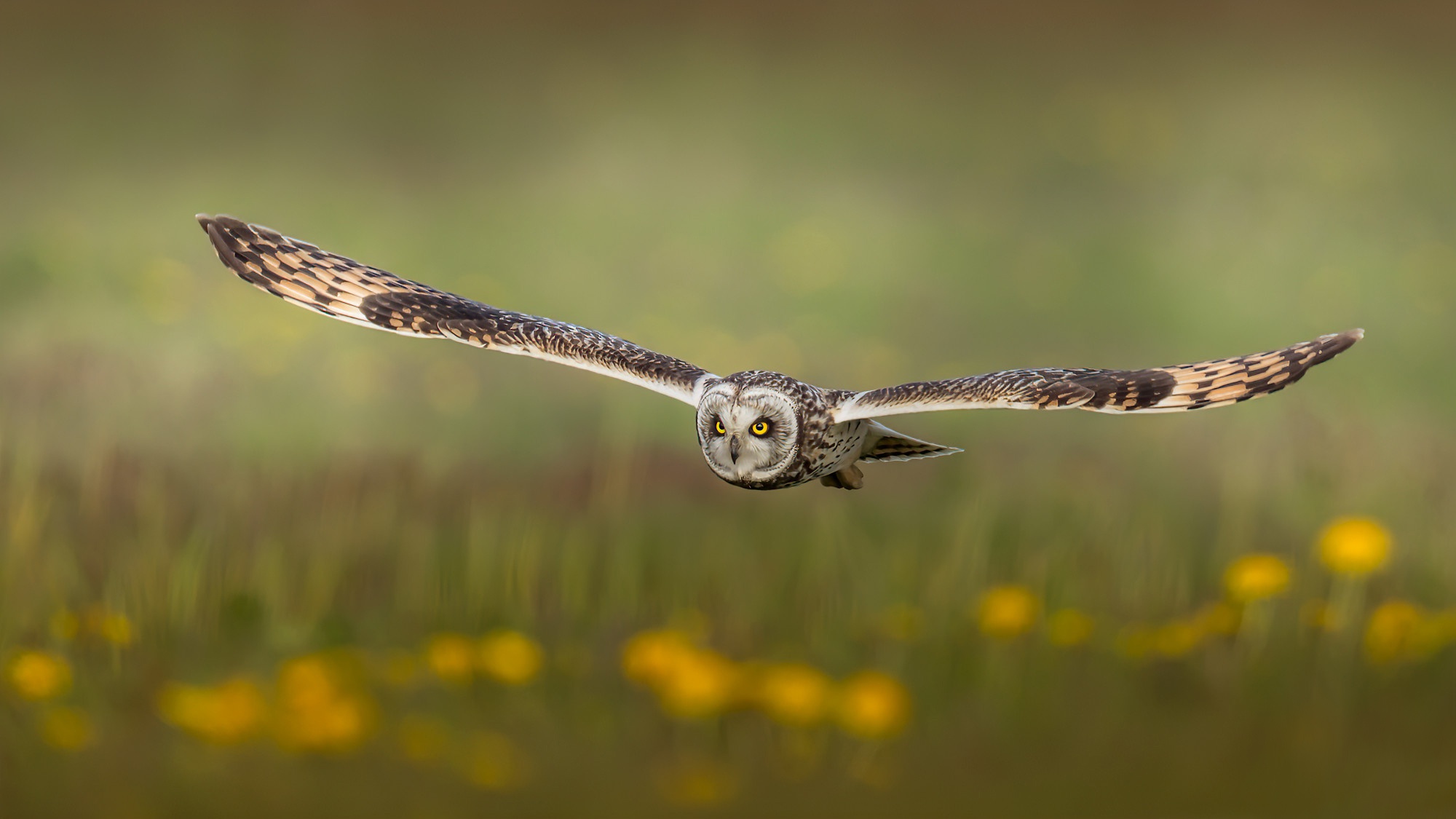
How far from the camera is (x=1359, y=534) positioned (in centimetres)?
340

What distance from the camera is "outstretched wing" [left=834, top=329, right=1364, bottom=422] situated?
8.96ft

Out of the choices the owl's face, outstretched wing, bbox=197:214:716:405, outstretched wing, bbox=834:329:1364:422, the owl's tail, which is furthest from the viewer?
the owl's tail

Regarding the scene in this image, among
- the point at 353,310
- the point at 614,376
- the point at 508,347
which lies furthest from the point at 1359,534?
the point at 353,310

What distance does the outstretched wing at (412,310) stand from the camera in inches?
125

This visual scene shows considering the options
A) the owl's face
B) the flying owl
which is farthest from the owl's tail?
the owl's face

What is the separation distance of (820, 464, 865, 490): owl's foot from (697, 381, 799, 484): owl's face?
51cm

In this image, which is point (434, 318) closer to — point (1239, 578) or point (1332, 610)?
point (1239, 578)

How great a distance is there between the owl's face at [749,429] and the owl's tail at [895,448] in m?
0.51

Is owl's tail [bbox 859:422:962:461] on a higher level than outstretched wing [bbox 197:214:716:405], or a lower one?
lower

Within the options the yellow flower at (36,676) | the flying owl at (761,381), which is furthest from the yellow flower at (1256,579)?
the yellow flower at (36,676)

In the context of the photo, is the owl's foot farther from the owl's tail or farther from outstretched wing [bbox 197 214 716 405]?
outstretched wing [bbox 197 214 716 405]

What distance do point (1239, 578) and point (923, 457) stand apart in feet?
3.31

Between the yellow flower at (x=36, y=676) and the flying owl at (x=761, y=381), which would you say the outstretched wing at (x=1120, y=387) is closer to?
the flying owl at (x=761, y=381)

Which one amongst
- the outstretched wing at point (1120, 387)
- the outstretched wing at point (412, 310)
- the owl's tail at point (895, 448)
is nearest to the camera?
the outstretched wing at point (1120, 387)
